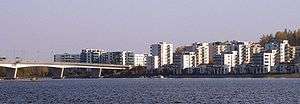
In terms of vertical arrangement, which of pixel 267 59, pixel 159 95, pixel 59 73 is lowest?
pixel 159 95

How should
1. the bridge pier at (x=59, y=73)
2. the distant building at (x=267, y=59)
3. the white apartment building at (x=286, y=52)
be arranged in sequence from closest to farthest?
1. the bridge pier at (x=59, y=73)
2. the distant building at (x=267, y=59)
3. the white apartment building at (x=286, y=52)

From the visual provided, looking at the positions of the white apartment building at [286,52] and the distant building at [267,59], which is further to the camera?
the white apartment building at [286,52]

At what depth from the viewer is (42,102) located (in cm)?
5394

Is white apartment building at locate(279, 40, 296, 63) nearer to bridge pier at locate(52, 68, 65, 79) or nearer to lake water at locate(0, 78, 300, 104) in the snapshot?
bridge pier at locate(52, 68, 65, 79)

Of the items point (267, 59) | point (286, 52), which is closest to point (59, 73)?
point (267, 59)

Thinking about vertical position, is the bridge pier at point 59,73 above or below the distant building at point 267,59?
below

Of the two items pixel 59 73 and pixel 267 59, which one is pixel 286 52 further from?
pixel 59 73

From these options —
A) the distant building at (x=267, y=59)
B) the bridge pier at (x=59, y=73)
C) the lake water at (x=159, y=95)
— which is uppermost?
the distant building at (x=267, y=59)

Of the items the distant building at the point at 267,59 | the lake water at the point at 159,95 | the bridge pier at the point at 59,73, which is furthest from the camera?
the distant building at the point at 267,59

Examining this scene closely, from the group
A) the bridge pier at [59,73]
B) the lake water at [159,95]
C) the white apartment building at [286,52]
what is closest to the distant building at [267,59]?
the white apartment building at [286,52]

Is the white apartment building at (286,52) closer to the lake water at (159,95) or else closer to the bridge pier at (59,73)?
the bridge pier at (59,73)

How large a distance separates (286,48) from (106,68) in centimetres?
5034

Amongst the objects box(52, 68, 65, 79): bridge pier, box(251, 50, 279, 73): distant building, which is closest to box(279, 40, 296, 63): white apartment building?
box(251, 50, 279, 73): distant building

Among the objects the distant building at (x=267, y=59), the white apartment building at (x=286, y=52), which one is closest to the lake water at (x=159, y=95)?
the distant building at (x=267, y=59)
